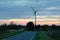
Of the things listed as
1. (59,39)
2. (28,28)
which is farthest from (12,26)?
(59,39)

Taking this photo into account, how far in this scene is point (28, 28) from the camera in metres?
113

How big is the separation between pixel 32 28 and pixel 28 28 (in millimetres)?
5127

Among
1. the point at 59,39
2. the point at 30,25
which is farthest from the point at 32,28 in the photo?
the point at 59,39

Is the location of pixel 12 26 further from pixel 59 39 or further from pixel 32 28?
pixel 59 39

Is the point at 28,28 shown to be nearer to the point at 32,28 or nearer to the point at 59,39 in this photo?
the point at 32,28

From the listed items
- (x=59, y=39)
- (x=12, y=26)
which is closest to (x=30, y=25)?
(x=12, y=26)

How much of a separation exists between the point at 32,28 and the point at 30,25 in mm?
1846

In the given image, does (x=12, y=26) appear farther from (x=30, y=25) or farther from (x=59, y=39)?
(x=59, y=39)

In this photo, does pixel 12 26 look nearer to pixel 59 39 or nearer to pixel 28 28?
pixel 28 28

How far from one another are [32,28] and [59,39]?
82477 millimetres

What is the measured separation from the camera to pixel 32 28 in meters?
108

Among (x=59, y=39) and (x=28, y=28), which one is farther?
(x=28, y=28)

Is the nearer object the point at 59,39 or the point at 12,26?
the point at 59,39

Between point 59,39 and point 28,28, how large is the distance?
3435 inches
